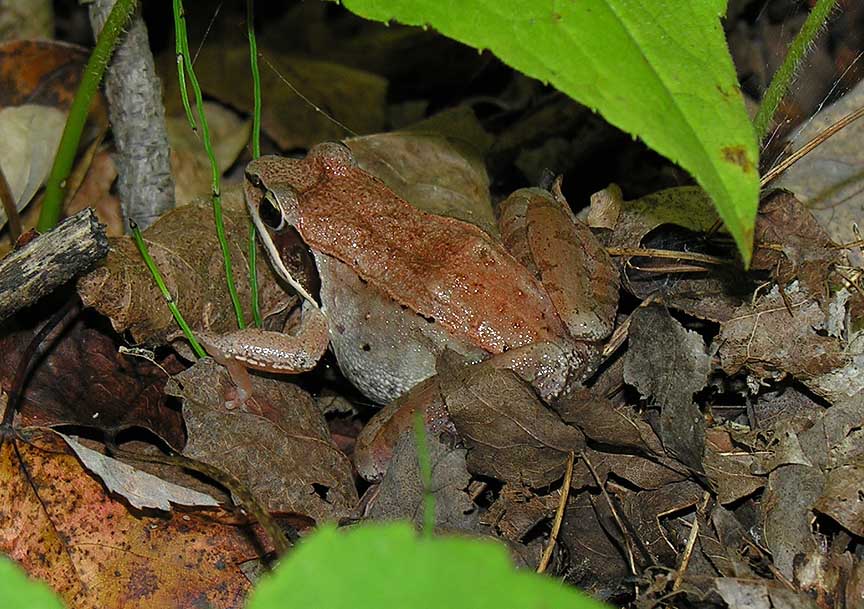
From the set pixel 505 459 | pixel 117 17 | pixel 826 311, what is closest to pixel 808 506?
pixel 826 311

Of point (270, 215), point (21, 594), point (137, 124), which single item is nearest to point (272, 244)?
point (270, 215)

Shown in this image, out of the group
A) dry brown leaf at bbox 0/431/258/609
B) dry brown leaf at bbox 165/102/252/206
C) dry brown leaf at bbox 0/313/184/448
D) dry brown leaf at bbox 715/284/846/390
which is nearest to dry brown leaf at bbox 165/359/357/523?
dry brown leaf at bbox 0/313/184/448

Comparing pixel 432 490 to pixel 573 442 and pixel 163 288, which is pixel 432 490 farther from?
pixel 163 288

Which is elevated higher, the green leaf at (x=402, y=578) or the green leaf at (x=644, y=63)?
the green leaf at (x=644, y=63)

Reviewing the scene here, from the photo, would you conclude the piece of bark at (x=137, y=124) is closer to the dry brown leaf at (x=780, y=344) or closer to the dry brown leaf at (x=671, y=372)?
the dry brown leaf at (x=671, y=372)

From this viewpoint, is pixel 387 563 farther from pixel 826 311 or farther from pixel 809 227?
pixel 809 227

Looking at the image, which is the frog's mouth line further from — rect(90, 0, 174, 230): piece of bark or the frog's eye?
rect(90, 0, 174, 230): piece of bark

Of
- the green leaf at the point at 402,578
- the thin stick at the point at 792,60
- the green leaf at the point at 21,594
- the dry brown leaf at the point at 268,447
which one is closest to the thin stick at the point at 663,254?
the thin stick at the point at 792,60
